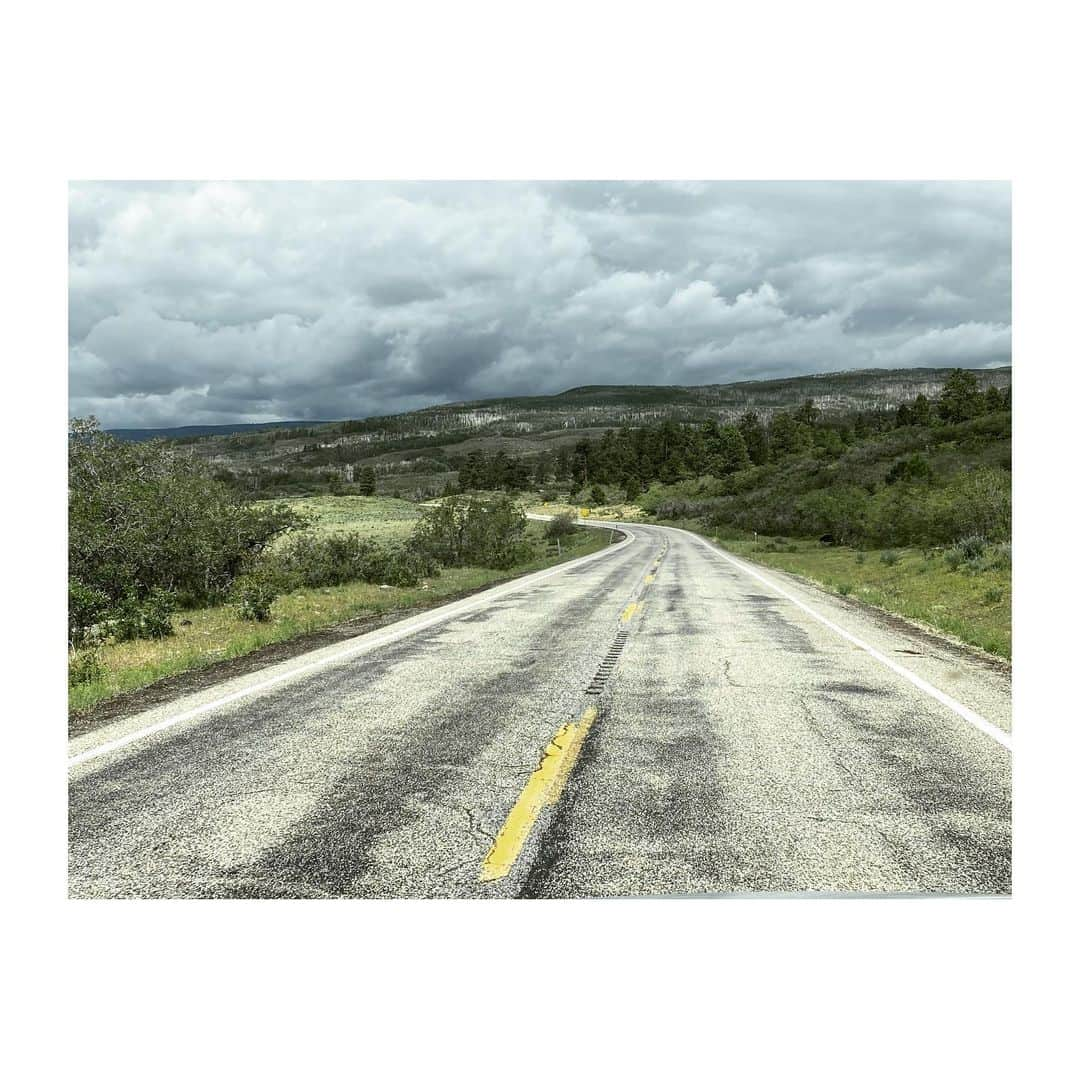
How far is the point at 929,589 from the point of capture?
61.0 feet

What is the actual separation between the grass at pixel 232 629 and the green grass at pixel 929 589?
407 inches

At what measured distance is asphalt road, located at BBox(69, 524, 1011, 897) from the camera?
3.64 m

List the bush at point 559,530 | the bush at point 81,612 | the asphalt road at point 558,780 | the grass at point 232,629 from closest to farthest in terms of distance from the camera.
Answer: the asphalt road at point 558,780 → the grass at point 232,629 → the bush at point 81,612 → the bush at point 559,530

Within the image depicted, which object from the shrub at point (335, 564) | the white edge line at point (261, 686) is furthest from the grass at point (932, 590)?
the shrub at point (335, 564)

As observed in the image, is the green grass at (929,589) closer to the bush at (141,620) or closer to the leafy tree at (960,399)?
the bush at (141,620)

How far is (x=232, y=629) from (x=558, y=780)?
10.4 m

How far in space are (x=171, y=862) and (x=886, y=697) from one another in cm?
621

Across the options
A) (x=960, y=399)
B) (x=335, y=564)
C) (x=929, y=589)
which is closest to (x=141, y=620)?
(x=335, y=564)

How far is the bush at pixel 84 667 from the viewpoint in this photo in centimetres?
878

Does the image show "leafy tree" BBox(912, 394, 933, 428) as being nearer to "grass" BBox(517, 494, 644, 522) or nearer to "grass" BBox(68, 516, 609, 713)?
"grass" BBox(517, 494, 644, 522)

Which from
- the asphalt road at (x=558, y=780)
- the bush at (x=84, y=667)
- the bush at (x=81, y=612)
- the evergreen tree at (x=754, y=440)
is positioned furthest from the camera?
the evergreen tree at (x=754, y=440)

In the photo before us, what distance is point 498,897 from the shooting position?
339cm

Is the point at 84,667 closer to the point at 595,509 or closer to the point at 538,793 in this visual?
the point at 538,793

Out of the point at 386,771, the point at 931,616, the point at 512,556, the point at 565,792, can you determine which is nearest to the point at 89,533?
the point at 386,771
